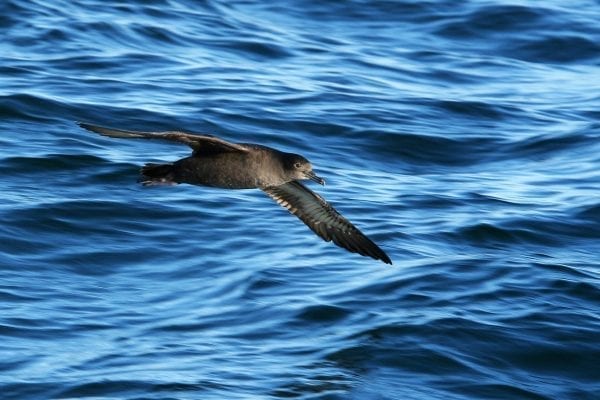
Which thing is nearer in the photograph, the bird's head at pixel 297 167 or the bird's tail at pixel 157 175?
the bird's tail at pixel 157 175

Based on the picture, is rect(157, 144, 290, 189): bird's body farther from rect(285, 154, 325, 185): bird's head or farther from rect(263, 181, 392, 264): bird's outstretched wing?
rect(263, 181, 392, 264): bird's outstretched wing

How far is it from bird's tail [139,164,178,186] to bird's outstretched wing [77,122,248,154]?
235 millimetres

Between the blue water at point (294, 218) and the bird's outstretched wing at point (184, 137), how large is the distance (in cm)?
143

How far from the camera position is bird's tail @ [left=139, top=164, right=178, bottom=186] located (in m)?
8.95

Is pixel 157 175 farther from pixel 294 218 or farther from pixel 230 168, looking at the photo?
pixel 294 218

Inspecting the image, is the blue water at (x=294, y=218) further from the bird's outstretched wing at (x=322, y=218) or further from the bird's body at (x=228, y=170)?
the bird's body at (x=228, y=170)

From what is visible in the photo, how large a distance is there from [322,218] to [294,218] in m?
2.10

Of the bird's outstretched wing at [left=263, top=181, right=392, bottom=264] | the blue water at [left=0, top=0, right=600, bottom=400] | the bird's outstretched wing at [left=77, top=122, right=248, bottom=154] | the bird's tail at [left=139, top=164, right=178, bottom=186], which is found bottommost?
the blue water at [left=0, top=0, right=600, bottom=400]

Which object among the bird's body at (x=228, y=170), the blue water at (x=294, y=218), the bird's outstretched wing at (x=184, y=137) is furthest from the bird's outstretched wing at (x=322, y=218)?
the bird's outstretched wing at (x=184, y=137)

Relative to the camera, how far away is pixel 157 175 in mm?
9008

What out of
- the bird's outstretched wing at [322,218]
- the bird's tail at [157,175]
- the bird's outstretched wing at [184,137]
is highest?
the bird's outstretched wing at [184,137]

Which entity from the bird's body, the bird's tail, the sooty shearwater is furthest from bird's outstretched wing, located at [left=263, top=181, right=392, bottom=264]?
the bird's tail

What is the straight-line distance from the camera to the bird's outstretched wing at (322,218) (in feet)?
32.3

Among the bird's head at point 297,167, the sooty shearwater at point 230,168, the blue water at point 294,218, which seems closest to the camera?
the sooty shearwater at point 230,168
